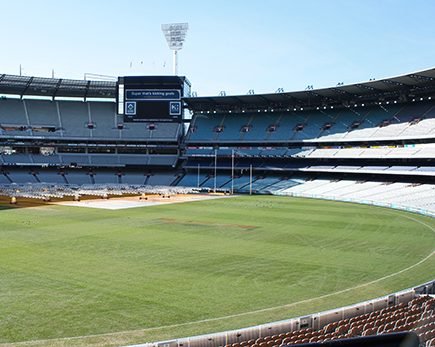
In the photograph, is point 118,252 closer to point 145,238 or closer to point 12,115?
point 145,238

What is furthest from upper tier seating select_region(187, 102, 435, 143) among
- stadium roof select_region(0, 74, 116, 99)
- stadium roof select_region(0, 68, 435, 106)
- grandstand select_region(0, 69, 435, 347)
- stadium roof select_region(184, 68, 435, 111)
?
stadium roof select_region(0, 74, 116, 99)

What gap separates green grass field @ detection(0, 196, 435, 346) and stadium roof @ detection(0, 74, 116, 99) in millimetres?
46913

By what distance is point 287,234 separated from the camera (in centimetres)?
3372

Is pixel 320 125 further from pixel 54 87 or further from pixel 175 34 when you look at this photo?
pixel 54 87

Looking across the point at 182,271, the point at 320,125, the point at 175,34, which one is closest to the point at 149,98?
the point at 175,34

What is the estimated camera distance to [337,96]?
7512 centimetres

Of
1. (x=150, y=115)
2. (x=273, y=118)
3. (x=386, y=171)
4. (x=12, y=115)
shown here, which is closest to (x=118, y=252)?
(x=386, y=171)

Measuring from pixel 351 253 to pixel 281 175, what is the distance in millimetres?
54933

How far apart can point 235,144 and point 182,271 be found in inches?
2593

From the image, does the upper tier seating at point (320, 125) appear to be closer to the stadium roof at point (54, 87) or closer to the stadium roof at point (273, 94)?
the stadium roof at point (273, 94)

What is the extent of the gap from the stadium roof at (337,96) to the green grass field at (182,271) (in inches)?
1099

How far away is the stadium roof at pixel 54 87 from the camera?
8119 centimetres

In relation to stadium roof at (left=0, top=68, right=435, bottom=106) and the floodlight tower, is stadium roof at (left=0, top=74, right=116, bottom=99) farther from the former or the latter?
the floodlight tower

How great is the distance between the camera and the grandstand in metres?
64.7
